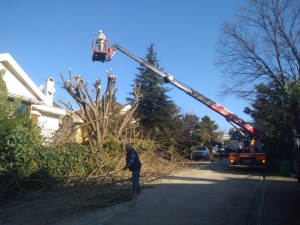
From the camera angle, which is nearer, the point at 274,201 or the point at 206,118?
the point at 274,201

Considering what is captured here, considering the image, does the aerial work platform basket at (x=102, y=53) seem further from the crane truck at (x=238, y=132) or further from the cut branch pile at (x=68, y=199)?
the cut branch pile at (x=68, y=199)

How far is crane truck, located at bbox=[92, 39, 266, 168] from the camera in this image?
17.6m

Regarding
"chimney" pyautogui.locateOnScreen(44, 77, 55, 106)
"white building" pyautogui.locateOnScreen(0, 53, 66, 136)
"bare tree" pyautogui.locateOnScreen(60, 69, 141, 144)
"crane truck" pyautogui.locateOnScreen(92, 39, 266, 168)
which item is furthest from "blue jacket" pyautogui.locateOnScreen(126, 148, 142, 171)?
"chimney" pyautogui.locateOnScreen(44, 77, 55, 106)

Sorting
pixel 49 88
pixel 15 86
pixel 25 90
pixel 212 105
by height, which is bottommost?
Result: pixel 212 105

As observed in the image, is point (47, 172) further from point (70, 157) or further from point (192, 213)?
point (192, 213)

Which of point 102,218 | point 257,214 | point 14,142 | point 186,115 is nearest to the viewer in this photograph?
point 102,218

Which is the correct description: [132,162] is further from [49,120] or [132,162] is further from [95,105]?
[49,120]

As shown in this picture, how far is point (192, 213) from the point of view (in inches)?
285

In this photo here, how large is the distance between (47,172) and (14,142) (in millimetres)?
1587

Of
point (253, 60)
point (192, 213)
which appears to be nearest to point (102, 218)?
point (192, 213)

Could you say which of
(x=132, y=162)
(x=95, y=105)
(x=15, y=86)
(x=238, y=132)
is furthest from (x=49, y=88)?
(x=132, y=162)

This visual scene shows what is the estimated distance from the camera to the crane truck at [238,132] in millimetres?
17562

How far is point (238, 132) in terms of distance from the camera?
19828mm

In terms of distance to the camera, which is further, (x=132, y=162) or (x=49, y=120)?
(x=49, y=120)
